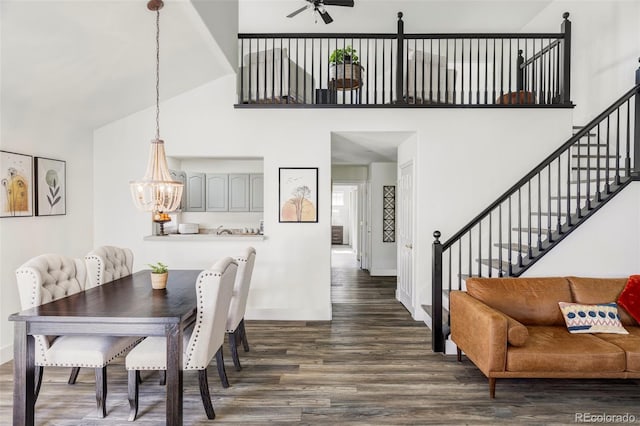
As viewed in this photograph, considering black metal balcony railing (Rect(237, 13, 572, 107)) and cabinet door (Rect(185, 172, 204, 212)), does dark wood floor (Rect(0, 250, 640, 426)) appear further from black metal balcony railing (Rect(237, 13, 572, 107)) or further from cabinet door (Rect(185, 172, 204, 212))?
cabinet door (Rect(185, 172, 204, 212))

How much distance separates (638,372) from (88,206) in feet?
19.0

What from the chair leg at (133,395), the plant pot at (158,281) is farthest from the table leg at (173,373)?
the plant pot at (158,281)

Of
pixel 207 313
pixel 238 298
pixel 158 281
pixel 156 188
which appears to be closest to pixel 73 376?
pixel 158 281

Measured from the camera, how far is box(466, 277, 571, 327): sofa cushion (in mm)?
3352

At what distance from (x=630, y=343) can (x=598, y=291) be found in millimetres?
621

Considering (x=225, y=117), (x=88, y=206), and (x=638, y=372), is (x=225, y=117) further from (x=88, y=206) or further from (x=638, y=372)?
(x=638, y=372)

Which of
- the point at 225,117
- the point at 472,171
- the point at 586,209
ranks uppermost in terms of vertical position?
the point at 225,117

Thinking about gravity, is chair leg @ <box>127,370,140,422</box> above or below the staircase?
below

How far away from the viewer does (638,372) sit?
278cm

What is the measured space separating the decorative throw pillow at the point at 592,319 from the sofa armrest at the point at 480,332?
0.70 m

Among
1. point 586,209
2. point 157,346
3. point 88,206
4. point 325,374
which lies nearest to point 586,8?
point 586,209

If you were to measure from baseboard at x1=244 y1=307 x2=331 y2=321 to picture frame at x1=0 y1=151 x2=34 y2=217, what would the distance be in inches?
105

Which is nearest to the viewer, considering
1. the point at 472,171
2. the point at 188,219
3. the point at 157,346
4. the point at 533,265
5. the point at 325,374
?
the point at 157,346

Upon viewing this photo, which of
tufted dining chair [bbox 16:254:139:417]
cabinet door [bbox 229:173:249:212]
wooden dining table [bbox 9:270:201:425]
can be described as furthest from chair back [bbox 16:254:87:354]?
cabinet door [bbox 229:173:249:212]
